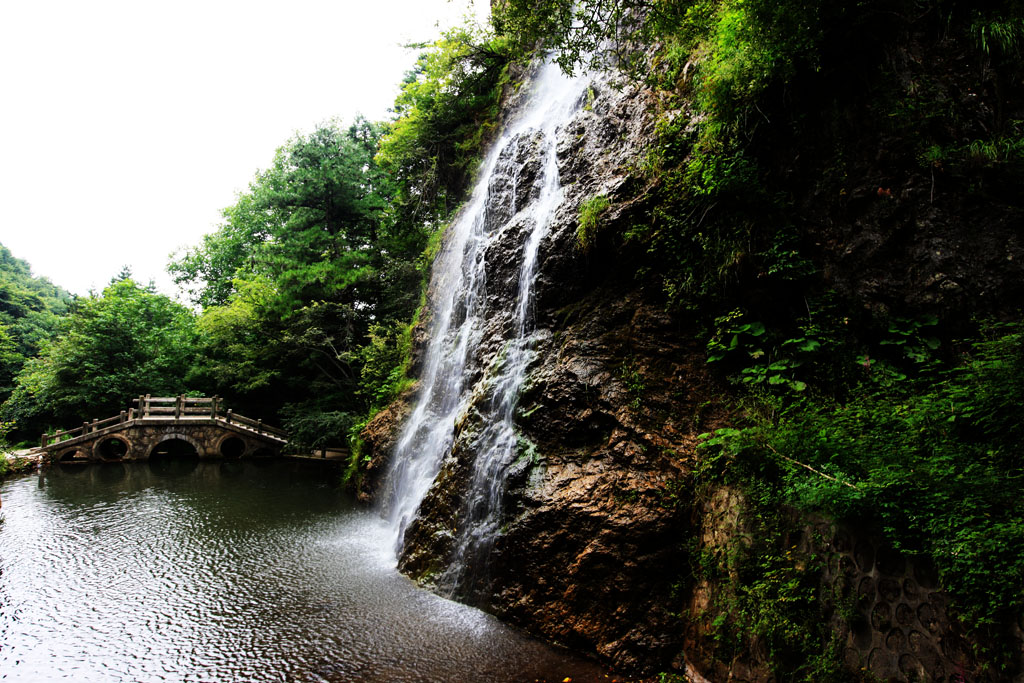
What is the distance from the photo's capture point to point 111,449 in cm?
1986

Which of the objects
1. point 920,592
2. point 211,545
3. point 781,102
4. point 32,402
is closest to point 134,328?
point 32,402

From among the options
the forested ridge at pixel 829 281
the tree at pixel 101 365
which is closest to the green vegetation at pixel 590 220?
the forested ridge at pixel 829 281

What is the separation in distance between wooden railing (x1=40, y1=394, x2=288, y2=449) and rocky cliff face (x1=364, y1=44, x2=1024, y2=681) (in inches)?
610

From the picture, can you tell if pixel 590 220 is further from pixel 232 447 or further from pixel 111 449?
pixel 111 449

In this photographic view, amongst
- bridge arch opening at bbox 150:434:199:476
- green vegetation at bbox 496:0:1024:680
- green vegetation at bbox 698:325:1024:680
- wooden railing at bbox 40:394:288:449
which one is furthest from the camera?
wooden railing at bbox 40:394:288:449

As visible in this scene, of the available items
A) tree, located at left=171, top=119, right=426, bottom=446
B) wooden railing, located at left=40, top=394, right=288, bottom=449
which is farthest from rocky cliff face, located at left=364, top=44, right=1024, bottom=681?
wooden railing, located at left=40, top=394, right=288, bottom=449

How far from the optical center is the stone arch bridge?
18.0 metres

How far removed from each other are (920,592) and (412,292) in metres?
14.7

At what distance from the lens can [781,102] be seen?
582 cm


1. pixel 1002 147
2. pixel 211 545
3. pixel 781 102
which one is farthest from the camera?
pixel 211 545

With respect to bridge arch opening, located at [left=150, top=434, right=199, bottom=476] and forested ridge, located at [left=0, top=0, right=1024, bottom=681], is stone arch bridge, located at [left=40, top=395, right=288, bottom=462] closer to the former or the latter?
bridge arch opening, located at [left=150, top=434, right=199, bottom=476]

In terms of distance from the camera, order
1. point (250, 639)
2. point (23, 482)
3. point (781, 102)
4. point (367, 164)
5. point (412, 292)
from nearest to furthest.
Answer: point (250, 639)
point (781, 102)
point (23, 482)
point (412, 292)
point (367, 164)

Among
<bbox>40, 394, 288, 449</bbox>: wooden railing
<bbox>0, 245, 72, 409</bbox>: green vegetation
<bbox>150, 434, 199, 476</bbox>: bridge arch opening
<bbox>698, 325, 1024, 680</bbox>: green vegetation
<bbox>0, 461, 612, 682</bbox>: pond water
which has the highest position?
<bbox>0, 245, 72, 409</bbox>: green vegetation

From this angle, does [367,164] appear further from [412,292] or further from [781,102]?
[781,102]
